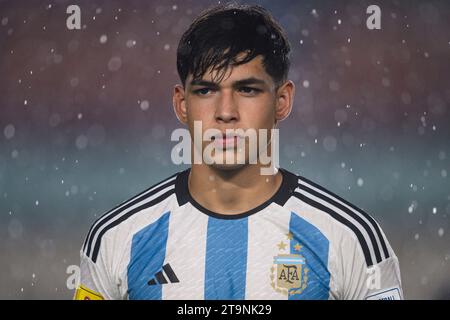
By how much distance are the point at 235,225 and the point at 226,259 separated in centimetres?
16

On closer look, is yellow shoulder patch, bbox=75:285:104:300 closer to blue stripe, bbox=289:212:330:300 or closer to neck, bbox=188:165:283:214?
neck, bbox=188:165:283:214

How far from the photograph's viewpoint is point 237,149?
270cm

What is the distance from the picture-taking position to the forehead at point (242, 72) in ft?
8.92

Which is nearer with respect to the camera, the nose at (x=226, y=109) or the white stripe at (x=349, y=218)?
the nose at (x=226, y=109)

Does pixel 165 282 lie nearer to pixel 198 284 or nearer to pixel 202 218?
pixel 198 284

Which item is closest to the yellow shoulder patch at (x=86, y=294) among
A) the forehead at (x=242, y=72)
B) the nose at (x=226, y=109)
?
the nose at (x=226, y=109)

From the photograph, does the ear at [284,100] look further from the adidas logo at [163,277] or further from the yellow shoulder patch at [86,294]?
the yellow shoulder patch at [86,294]

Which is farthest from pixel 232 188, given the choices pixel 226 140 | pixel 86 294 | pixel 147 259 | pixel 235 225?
pixel 86 294

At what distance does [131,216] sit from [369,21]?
171 cm

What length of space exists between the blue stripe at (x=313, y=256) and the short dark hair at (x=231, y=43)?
26.5 inches

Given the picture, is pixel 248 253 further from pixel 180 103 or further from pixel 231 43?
pixel 231 43

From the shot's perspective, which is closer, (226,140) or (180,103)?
(226,140)

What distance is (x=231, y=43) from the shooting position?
9.11 feet

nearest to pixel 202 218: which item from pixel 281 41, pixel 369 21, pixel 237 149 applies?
pixel 237 149
